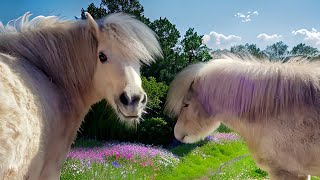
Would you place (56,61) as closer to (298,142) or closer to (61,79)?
(61,79)

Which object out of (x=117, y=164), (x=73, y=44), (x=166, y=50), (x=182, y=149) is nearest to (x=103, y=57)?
(x=73, y=44)

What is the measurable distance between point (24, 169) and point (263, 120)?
2.67 m

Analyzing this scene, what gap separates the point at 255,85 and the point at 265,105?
0.26 m

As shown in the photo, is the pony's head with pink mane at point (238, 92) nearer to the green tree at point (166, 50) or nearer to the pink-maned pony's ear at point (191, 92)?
the pink-maned pony's ear at point (191, 92)

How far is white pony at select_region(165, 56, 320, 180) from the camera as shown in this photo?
3809 millimetres

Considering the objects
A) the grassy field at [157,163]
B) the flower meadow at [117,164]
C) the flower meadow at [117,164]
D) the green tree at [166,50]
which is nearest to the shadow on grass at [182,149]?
the grassy field at [157,163]

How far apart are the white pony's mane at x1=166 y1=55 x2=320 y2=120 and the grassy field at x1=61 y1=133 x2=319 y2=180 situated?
418 cm

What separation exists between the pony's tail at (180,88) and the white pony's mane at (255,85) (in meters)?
0.01

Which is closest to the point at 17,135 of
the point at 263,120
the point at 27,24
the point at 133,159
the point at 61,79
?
the point at 61,79

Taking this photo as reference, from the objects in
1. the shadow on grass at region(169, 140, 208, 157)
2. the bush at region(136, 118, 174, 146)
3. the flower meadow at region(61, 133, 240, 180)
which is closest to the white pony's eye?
the flower meadow at region(61, 133, 240, 180)

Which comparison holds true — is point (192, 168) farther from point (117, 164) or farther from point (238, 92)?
point (238, 92)

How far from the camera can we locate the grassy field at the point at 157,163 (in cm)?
832

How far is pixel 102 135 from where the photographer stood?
653 inches

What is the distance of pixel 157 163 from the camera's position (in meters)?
11.4
